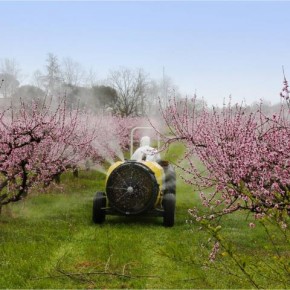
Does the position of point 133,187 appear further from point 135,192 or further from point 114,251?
point 114,251

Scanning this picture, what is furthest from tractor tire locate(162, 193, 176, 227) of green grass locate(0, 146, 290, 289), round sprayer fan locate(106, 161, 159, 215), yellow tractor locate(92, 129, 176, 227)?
round sprayer fan locate(106, 161, 159, 215)

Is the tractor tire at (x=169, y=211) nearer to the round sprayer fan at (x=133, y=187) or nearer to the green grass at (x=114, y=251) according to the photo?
the green grass at (x=114, y=251)

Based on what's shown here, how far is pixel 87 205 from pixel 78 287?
25.1 ft

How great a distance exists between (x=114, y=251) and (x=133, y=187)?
8.90ft

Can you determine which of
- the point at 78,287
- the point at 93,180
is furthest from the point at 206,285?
the point at 93,180

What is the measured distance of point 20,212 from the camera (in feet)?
43.0

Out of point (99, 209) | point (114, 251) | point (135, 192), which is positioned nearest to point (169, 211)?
point (135, 192)

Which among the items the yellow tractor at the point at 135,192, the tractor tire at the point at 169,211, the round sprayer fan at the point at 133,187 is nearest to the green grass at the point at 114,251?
the tractor tire at the point at 169,211

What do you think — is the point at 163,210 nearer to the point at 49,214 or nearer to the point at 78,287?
the point at 49,214

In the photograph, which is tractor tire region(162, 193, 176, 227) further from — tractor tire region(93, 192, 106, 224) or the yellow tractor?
tractor tire region(93, 192, 106, 224)

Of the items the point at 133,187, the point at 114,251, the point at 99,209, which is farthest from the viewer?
the point at 99,209

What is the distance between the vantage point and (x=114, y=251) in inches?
330

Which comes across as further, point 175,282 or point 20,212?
point 20,212

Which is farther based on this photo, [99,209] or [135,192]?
[99,209]
